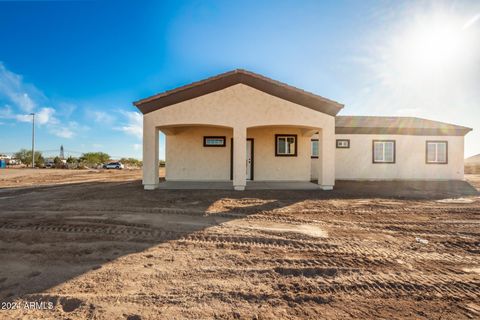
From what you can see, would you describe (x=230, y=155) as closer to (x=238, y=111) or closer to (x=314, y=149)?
(x=238, y=111)

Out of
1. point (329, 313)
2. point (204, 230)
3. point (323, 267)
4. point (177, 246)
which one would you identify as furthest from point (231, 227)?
point (329, 313)

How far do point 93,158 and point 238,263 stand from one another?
48.2 metres

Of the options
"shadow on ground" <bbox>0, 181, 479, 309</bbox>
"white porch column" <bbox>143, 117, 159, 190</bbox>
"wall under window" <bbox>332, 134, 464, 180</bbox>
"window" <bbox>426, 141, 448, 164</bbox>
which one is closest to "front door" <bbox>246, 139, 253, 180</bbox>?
"shadow on ground" <bbox>0, 181, 479, 309</bbox>

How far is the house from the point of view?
350 inches

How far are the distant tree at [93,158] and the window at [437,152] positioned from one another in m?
45.5

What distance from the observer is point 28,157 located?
38.3 m

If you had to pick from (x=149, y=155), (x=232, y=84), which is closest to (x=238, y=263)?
(x=149, y=155)

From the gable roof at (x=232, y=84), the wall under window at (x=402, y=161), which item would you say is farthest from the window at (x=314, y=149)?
the gable roof at (x=232, y=84)

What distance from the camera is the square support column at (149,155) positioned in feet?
29.3

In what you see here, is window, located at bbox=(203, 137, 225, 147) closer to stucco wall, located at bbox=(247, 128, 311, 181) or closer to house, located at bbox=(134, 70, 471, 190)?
house, located at bbox=(134, 70, 471, 190)

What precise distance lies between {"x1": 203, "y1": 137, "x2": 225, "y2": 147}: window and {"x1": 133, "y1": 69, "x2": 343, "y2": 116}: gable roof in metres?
2.97

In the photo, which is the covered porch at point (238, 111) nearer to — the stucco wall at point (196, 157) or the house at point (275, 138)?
the house at point (275, 138)

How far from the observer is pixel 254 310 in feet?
7.01

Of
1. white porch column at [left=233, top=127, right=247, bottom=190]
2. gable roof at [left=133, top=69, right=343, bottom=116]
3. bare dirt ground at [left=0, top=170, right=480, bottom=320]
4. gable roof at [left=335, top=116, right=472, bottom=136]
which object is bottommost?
bare dirt ground at [left=0, top=170, right=480, bottom=320]
